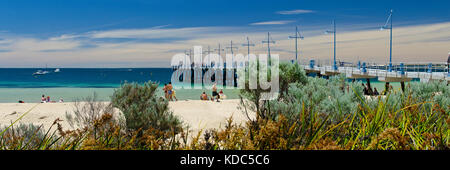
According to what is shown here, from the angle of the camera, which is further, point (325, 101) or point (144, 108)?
point (144, 108)

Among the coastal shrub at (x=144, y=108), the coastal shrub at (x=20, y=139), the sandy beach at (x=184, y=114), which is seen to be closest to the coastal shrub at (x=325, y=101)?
the coastal shrub at (x=20, y=139)

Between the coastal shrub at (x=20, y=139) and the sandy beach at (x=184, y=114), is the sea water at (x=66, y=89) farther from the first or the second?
the coastal shrub at (x=20, y=139)

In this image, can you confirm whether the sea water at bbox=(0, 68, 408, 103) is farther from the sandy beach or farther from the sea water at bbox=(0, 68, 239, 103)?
the sandy beach

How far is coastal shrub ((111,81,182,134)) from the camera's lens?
8816 millimetres

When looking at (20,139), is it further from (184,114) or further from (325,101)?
(184,114)

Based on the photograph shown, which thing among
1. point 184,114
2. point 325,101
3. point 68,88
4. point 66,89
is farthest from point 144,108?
point 68,88

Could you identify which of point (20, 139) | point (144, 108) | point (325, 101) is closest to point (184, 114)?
point (144, 108)

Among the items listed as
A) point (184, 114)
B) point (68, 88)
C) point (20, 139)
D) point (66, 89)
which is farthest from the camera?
point (68, 88)

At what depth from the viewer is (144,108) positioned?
9352mm

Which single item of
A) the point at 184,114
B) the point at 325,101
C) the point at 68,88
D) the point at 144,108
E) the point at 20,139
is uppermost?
the point at 325,101

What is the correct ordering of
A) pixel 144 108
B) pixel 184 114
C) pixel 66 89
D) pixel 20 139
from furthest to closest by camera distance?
pixel 66 89 < pixel 184 114 < pixel 144 108 < pixel 20 139

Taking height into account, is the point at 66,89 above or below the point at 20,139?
below
